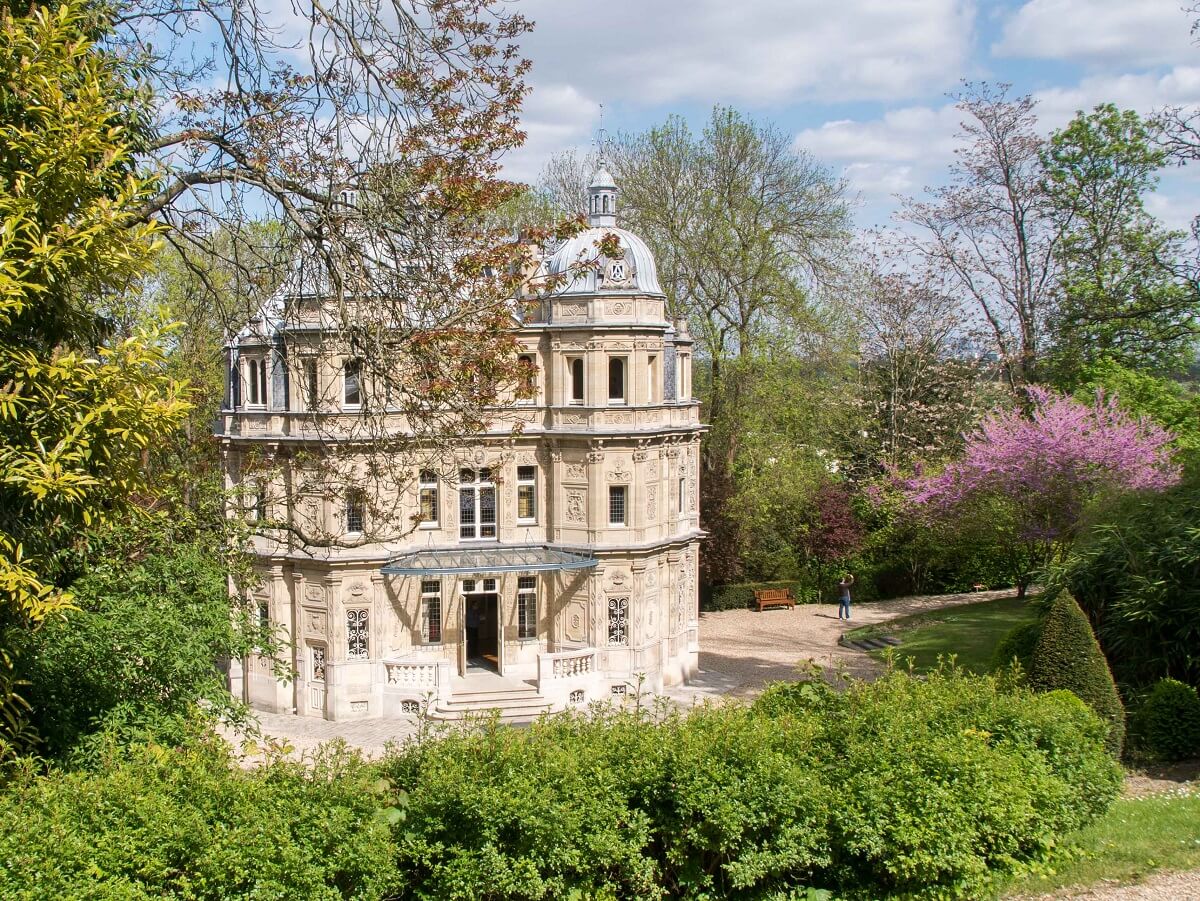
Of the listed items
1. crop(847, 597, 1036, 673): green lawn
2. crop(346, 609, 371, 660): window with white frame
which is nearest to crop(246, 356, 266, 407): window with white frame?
crop(346, 609, 371, 660): window with white frame

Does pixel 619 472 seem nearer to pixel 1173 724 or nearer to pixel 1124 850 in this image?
pixel 1173 724

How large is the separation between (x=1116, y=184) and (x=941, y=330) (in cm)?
776

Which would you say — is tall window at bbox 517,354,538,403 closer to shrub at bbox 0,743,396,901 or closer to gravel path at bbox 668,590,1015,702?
shrub at bbox 0,743,396,901

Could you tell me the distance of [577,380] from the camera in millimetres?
24828

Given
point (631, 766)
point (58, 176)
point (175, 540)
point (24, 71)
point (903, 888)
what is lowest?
point (903, 888)

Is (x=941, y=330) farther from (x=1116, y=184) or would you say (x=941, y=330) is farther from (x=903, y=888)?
(x=903, y=888)

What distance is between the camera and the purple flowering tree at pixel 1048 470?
27.3m

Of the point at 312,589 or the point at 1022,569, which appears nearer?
the point at 312,589

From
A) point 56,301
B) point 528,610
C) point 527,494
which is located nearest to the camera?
point 56,301

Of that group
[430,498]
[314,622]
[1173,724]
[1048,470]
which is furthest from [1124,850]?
[1048,470]

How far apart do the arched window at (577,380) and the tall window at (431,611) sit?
227 inches

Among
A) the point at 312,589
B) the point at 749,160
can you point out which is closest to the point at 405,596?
the point at 312,589

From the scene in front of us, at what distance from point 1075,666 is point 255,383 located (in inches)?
762

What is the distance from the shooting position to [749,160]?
35.3 metres
